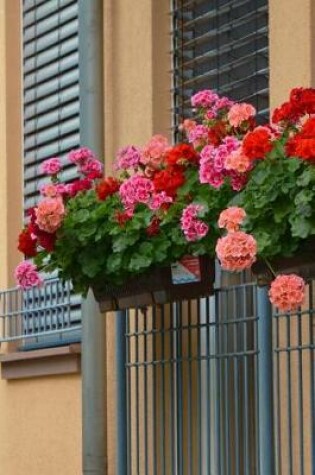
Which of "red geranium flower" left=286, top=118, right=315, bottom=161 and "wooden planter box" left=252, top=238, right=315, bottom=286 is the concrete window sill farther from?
"red geranium flower" left=286, top=118, right=315, bottom=161

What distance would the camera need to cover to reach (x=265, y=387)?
22.8 feet

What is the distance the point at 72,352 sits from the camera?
9.88 m

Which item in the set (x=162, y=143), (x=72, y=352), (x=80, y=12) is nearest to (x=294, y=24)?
(x=162, y=143)

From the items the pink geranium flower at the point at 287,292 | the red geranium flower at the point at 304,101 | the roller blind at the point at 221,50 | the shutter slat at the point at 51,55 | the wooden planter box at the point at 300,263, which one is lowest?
the pink geranium flower at the point at 287,292

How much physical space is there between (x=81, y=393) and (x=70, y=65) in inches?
104

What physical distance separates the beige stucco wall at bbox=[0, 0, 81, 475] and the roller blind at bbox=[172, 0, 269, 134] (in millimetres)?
2371

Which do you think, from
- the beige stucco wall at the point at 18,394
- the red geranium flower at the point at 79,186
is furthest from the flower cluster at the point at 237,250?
the beige stucco wall at the point at 18,394

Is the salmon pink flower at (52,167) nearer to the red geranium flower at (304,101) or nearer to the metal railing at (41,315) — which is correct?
the red geranium flower at (304,101)

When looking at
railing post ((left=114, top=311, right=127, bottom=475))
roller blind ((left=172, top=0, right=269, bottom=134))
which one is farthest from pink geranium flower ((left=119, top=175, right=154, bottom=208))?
roller blind ((left=172, top=0, right=269, bottom=134))

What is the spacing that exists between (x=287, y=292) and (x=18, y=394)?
555cm

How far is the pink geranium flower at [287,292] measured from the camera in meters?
5.78

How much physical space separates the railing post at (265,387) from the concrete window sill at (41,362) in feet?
9.96

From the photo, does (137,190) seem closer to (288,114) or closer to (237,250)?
(288,114)

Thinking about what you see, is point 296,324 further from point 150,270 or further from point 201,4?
point 201,4
